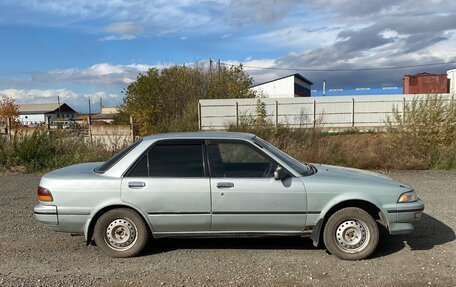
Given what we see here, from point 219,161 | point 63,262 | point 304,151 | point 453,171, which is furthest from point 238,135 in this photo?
point 453,171

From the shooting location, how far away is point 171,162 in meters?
5.18

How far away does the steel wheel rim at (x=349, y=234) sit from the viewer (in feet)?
16.3

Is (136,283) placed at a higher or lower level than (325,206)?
lower

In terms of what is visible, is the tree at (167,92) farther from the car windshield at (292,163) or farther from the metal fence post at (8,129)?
the car windshield at (292,163)

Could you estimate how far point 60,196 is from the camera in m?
5.08

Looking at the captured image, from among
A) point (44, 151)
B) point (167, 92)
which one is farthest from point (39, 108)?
point (44, 151)

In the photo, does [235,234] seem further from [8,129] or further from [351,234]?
[8,129]

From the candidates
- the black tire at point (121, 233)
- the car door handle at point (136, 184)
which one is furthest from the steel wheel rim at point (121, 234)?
the car door handle at point (136, 184)

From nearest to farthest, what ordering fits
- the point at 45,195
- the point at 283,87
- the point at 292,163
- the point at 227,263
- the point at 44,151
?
the point at 227,263 → the point at 45,195 → the point at 292,163 → the point at 44,151 → the point at 283,87

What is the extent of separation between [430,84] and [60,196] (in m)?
56.0

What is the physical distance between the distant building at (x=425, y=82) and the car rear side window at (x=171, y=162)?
174 ft

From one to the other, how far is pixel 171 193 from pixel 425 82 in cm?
5591

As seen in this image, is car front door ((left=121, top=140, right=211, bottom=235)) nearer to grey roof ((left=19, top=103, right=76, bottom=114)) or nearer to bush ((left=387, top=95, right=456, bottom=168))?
bush ((left=387, top=95, right=456, bottom=168))

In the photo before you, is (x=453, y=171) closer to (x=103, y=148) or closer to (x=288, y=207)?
(x=288, y=207)
